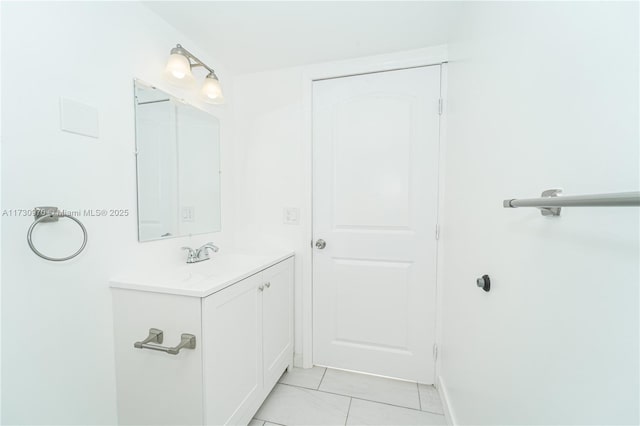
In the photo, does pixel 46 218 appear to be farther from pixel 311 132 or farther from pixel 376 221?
pixel 376 221

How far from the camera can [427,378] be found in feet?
5.54

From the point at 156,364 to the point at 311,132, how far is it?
5.23 ft

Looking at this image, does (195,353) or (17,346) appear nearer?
(17,346)

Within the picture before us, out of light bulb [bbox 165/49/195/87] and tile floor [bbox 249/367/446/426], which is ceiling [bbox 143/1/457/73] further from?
tile floor [bbox 249/367/446/426]

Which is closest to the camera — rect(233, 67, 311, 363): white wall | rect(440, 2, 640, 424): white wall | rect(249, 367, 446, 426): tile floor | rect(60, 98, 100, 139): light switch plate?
rect(440, 2, 640, 424): white wall

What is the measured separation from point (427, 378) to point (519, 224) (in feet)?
A: 4.77

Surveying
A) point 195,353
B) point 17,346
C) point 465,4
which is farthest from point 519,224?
point 17,346

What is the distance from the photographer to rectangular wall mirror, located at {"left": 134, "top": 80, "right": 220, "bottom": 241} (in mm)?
1295

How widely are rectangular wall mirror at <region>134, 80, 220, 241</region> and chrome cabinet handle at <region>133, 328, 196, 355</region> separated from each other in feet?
1.61

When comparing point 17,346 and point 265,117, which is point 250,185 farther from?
point 17,346

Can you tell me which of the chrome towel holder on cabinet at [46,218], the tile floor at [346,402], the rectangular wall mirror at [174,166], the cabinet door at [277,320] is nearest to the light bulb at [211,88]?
the rectangular wall mirror at [174,166]

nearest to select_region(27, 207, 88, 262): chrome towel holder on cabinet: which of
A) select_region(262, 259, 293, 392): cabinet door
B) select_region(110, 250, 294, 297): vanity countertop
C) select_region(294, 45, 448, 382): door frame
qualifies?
select_region(110, 250, 294, 297): vanity countertop

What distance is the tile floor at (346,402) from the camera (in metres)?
1.42

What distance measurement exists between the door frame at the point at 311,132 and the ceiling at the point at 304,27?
0.05 metres
